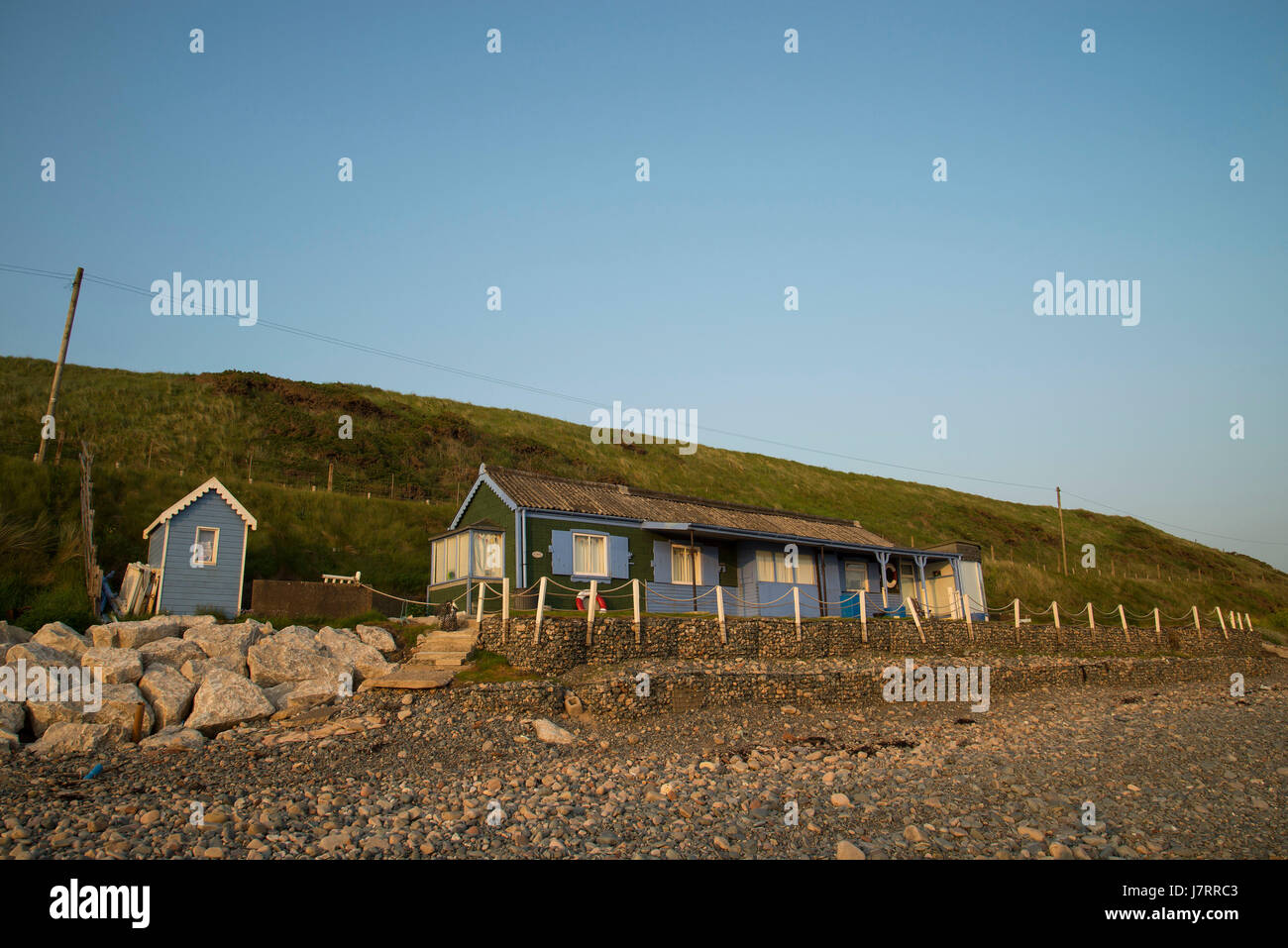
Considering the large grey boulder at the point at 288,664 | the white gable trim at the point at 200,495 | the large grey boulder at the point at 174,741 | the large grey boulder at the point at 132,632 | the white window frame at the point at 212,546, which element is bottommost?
the large grey boulder at the point at 174,741

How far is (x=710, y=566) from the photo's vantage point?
23.7 meters

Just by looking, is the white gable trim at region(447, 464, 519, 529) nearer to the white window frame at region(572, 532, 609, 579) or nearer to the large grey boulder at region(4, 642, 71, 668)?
the white window frame at region(572, 532, 609, 579)

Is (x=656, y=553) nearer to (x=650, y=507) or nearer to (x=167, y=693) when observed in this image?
(x=650, y=507)

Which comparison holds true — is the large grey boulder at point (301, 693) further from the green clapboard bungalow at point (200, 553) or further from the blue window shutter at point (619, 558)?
the blue window shutter at point (619, 558)

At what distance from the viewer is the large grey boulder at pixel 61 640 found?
13469mm

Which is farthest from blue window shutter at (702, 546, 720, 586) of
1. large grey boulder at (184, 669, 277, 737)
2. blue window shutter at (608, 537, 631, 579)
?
Answer: large grey boulder at (184, 669, 277, 737)

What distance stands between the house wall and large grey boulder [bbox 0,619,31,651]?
2912mm

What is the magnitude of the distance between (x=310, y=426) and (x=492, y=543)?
965 inches

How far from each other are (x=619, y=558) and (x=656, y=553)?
53.6 inches

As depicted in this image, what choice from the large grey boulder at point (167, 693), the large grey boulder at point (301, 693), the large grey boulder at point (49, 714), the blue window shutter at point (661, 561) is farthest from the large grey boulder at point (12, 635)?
the blue window shutter at point (661, 561)

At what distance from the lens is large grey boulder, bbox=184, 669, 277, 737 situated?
12.6m

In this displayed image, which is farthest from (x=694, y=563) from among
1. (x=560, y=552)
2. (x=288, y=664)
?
(x=288, y=664)

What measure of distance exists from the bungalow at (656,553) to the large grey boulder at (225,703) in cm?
668
